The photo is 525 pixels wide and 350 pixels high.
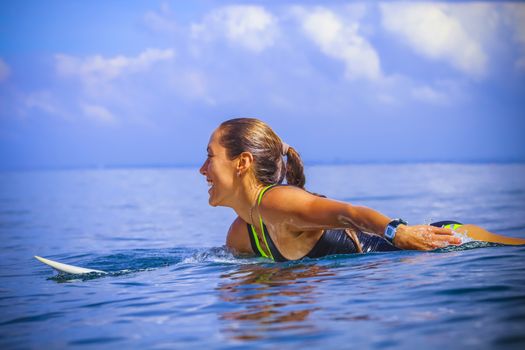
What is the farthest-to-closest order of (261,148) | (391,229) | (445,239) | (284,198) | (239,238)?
(239,238), (261,148), (284,198), (445,239), (391,229)

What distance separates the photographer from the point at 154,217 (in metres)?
18.1

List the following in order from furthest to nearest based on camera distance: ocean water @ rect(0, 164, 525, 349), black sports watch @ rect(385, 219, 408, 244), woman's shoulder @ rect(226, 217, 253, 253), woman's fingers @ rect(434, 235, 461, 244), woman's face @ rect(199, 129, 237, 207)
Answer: woman's shoulder @ rect(226, 217, 253, 253)
woman's face @ rect(199, 129, 237, 207)
woman's fingers @ rect(434, 235, 461, 244)
black sports watch @ rect(385, 219, 408, 244)
ocean water @ rect(0, 164, 525, 349)

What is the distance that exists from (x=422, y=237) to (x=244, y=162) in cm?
180

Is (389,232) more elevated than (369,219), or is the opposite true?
(369,219)

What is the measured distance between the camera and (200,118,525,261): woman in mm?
5559

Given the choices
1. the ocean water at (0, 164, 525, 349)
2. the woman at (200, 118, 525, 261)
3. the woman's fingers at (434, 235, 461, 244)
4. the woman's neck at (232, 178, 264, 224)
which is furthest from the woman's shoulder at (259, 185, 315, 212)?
the woman's fingers at (434, 235, 461, 244)

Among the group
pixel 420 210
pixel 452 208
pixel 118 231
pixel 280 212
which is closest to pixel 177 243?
pixel 118 231

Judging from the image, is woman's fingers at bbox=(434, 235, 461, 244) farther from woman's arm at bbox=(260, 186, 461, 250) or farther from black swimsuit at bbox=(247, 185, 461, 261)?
black swimsuit at bbox=(247, 185, 461, 261)

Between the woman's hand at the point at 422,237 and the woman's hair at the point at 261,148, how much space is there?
1495 millimetres

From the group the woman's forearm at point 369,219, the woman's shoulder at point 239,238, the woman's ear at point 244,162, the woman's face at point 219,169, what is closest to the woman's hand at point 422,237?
the woman's forearm at point 369,219

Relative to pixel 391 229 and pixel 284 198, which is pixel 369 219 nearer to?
pixel 391 229

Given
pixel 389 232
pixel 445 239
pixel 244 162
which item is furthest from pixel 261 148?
pixel 445 239

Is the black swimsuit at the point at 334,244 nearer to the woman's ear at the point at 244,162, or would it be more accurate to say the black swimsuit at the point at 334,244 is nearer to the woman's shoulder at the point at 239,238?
the woman's shoulder at the point at 239,238

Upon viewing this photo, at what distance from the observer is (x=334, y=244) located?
6.54 m
